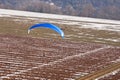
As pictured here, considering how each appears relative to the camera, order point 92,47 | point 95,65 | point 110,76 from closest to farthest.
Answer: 1. point 110,76
2. point 95,65
3. point 92,47

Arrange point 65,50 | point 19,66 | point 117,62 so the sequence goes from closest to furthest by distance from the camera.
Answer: point 19,66 < point 117,62 < point 65,50

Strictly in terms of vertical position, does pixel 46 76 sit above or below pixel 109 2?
above

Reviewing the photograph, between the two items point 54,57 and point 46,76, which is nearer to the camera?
point 46,76

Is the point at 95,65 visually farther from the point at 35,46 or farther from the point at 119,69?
the point at 35,46

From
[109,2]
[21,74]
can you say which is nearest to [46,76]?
[21,74]

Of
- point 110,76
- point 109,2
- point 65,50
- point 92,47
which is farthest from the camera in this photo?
point 109,2

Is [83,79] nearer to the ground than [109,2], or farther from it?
farther from it

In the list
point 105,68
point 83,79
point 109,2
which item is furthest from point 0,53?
point 109,2

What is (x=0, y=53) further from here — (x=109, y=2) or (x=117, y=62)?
(x=109, y=2)

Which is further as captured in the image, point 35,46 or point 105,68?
point 35,46
